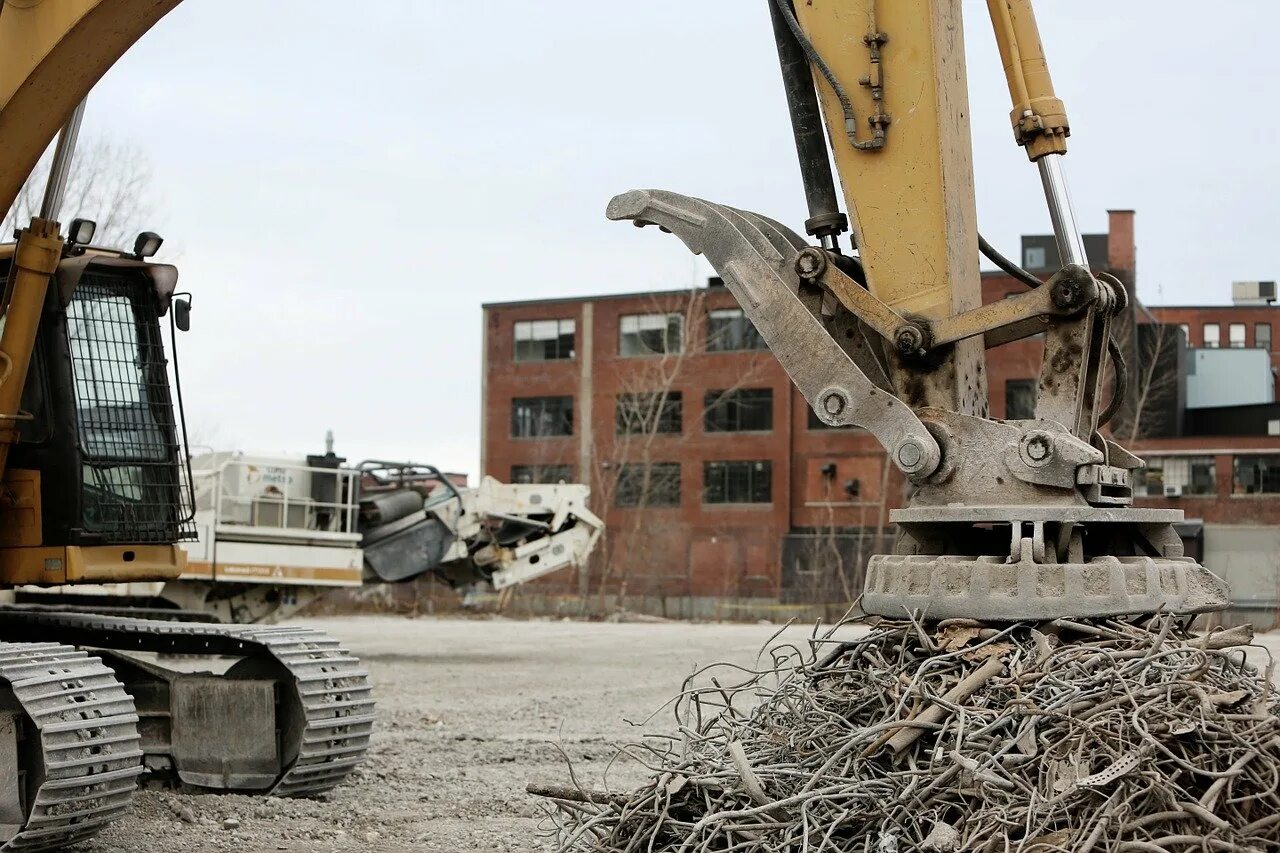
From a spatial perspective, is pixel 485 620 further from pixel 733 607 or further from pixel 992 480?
pixel 992 480

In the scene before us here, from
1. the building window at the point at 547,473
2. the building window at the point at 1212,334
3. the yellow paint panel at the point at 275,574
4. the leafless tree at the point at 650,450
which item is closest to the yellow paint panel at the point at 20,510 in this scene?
the yellow paint panel at the point at 275,574

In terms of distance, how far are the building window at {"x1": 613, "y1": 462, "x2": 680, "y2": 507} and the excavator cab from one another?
40131 millimetres

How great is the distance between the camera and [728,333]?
4762 cm

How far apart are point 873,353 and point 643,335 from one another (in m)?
45.0

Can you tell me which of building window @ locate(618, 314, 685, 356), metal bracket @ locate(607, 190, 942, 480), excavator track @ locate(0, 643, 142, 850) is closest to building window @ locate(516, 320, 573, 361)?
building window @ locate(618, 314, 685, 356)

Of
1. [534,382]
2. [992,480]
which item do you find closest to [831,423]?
[992,480]

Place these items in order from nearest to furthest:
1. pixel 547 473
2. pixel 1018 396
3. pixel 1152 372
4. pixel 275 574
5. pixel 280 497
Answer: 1. pixel 275 574
2. pixel 280 497
3. pixel 1018 396
4. pixel 1152 372
5. pixel 547 473

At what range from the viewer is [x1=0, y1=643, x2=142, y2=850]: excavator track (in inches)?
253

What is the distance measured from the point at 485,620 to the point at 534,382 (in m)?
20.1

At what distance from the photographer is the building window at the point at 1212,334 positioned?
58000 millimetres

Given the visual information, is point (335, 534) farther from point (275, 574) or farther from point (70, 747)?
point (70, 747)

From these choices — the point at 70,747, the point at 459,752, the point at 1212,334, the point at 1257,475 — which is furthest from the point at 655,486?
the point at 70,747

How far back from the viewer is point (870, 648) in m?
4.95

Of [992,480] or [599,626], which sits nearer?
[992,480]
